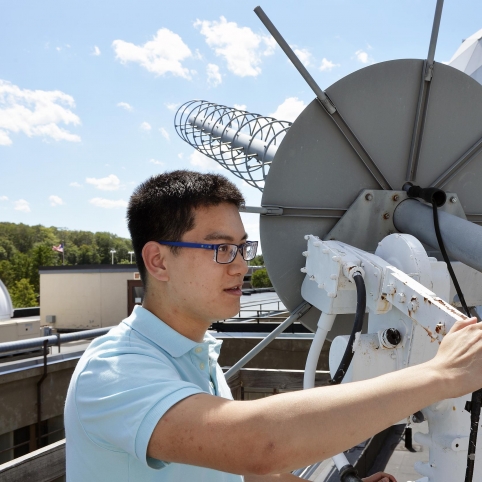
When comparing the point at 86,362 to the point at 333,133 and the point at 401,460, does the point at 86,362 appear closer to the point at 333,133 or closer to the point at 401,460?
the point at 333,133

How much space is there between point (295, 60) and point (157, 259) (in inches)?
101

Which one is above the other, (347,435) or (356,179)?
(356,179)

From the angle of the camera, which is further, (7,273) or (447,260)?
(7,273)

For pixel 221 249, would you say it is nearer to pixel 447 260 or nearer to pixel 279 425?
pixel 279 425

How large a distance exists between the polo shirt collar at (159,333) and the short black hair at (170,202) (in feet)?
0.58

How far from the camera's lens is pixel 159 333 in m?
1.57

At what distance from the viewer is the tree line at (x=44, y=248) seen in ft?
232

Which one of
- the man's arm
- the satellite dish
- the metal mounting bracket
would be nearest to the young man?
the man's arm

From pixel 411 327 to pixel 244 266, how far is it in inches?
57.3

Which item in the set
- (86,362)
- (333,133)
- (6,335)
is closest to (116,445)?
(86,362)

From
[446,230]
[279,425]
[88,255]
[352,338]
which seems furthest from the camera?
[88,255]

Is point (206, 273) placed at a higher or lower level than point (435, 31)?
lower

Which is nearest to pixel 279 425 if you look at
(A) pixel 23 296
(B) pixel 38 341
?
(B) pixel 38 341

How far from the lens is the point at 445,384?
1272 millimetres
